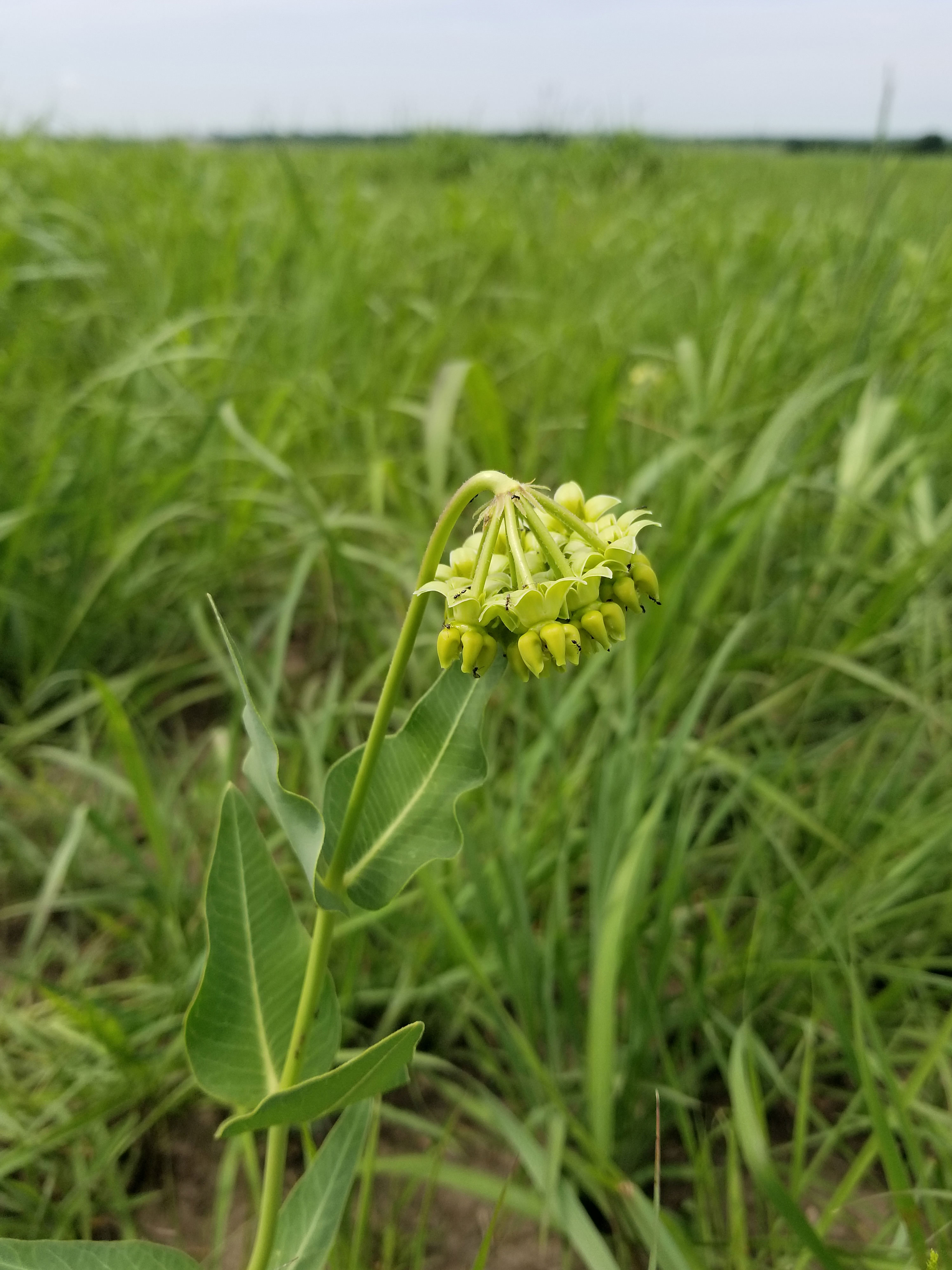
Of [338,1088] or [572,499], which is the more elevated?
[572,499]

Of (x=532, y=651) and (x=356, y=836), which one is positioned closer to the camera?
(x=532, y=651)

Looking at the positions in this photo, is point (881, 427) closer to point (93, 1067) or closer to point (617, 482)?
point (617, 482)

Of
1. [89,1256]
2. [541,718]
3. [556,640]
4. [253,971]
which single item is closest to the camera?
[556,640]

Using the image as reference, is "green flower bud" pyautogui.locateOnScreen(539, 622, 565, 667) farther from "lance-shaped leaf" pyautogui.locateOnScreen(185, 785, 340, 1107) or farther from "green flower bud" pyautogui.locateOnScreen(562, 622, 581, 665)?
"lance-shaped leaf" pyautogui.locateOnScreen(185, 785, 340, 1107)

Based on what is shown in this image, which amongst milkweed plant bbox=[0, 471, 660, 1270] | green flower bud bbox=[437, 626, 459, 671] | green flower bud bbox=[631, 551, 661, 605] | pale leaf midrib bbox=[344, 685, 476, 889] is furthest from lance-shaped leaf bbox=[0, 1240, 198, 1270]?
green flower bud bbox=[631, 551, 661, 605]

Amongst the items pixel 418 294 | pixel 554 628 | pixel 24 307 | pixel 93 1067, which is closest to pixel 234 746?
pixel 93 1067

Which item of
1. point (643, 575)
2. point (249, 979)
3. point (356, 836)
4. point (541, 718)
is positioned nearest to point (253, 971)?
point (249, 979)

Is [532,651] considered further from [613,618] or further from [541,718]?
[541,718]
